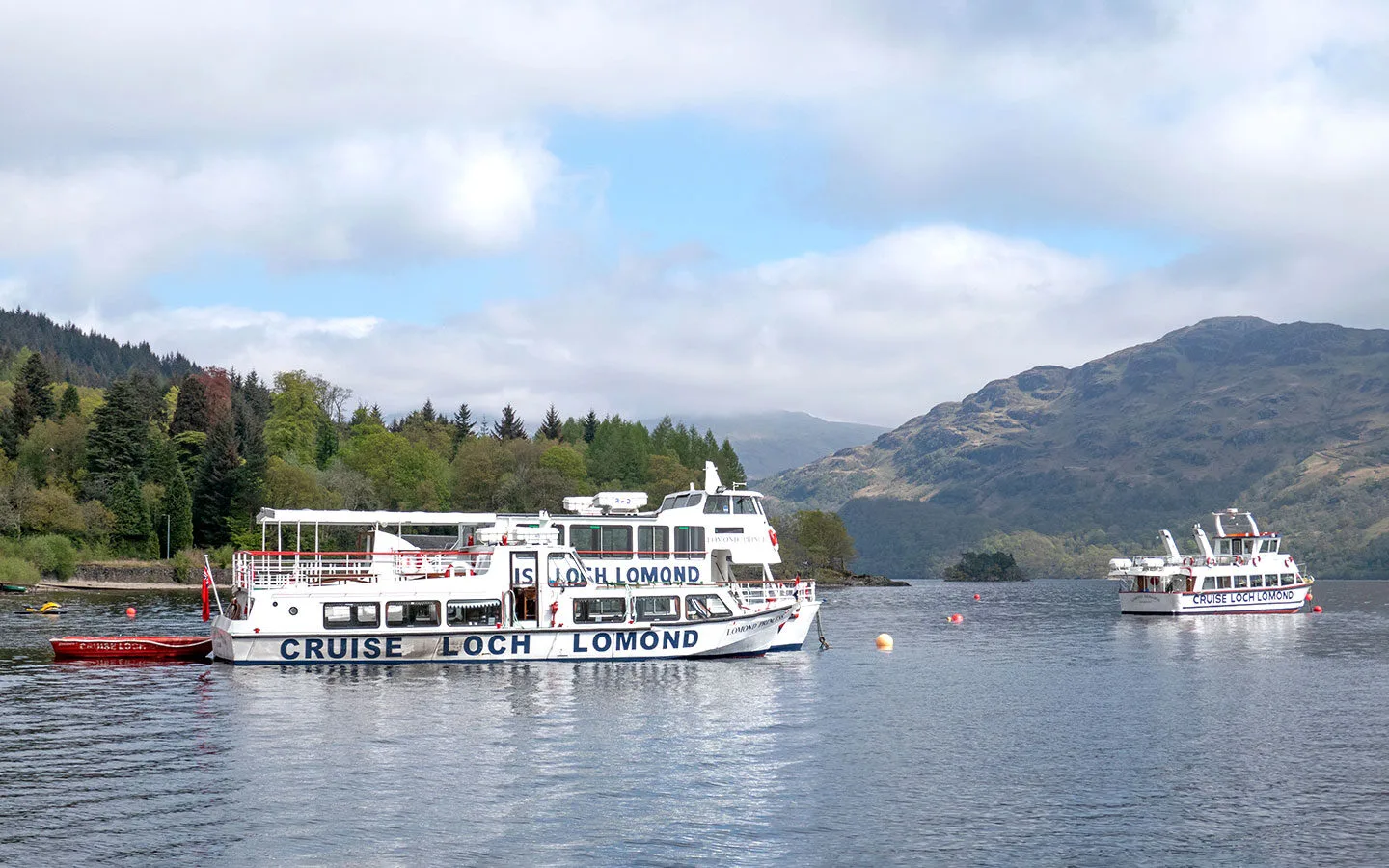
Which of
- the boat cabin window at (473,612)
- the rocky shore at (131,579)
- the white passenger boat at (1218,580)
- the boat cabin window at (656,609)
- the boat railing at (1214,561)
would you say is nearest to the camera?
the boat cabin window at (473,612)

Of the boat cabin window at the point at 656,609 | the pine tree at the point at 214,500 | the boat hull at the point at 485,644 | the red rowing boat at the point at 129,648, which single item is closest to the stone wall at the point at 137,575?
the pine tree at the point at 214,500

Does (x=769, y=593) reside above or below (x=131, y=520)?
below

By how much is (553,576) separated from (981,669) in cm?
2826

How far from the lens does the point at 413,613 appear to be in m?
65.9

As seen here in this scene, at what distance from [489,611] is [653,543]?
433 inches

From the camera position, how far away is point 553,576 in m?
67.0

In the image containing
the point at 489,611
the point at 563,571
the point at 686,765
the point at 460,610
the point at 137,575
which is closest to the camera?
the point at 686,765

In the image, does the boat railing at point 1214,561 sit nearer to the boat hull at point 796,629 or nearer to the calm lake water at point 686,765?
the calm lake water at point 686,765

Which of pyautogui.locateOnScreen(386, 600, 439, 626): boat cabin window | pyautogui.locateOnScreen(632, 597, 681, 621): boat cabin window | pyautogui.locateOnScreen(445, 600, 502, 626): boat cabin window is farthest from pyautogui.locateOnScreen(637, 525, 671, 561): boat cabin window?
pyautogui.locateOnScreen(386, 600, 439, 626): boat cabin window

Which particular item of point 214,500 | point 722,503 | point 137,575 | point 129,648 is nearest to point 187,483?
point 214,500

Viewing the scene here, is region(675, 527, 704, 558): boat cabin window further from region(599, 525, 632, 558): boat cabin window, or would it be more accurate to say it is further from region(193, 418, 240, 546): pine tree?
region(193, 418, 240, 546): pine tree

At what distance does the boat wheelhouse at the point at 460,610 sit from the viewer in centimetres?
6378

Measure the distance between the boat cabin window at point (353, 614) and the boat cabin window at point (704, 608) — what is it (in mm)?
17274

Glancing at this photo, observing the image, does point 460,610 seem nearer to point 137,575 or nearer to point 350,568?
point 350,568
